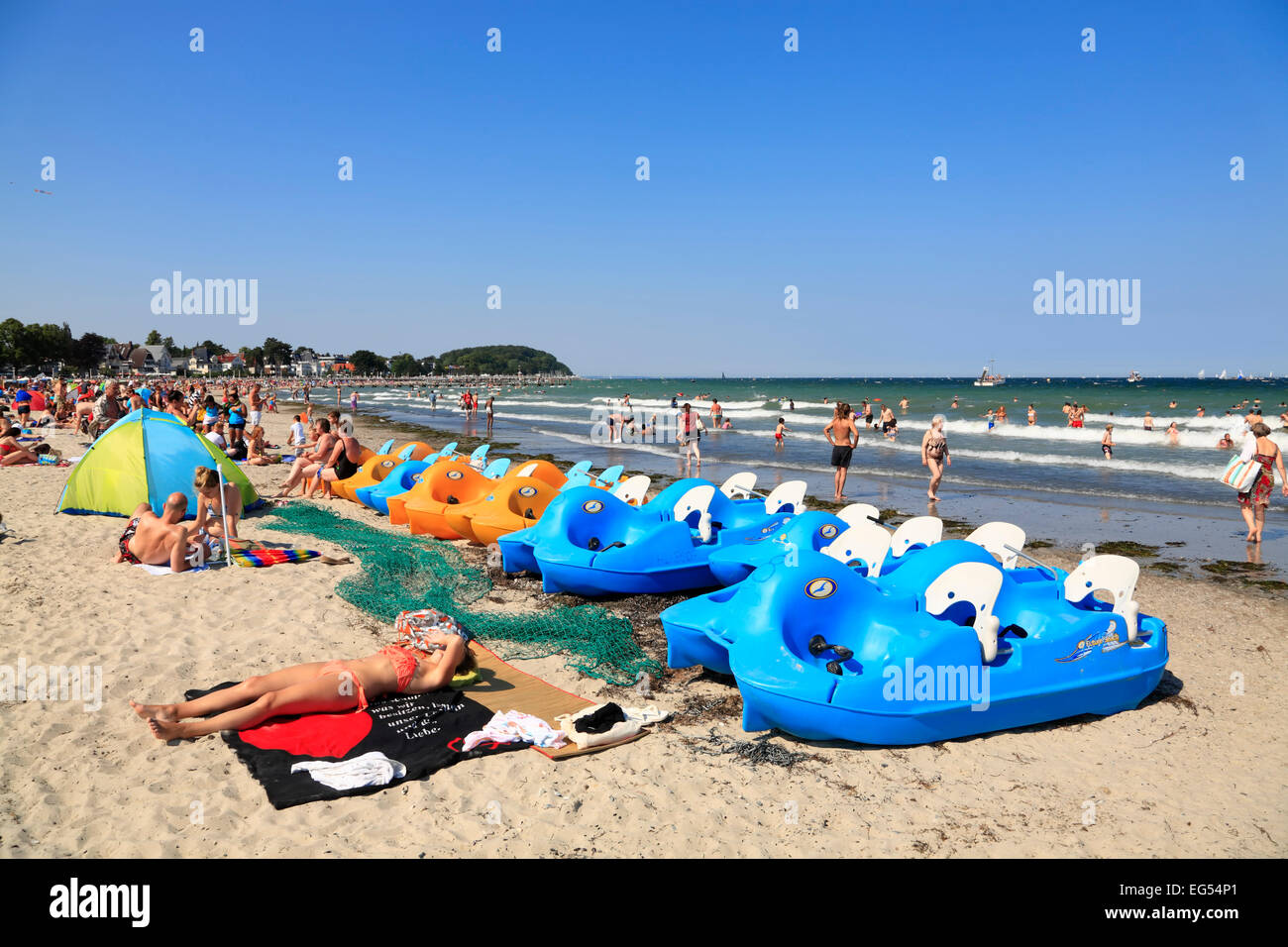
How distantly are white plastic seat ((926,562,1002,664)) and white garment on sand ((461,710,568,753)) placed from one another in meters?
2.60

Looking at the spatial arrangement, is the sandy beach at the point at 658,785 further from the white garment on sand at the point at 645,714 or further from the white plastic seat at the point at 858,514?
the white plastic seat at the point at 858,514

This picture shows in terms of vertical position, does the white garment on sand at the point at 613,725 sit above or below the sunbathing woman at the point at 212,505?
below

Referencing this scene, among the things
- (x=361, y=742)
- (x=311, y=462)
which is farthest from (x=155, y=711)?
(x=311, y=462)

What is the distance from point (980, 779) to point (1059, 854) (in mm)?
659

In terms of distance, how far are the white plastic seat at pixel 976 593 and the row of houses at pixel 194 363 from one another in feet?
344

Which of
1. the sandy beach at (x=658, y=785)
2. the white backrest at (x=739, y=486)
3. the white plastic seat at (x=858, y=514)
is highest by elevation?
the white backrest at (x=739, y=486)

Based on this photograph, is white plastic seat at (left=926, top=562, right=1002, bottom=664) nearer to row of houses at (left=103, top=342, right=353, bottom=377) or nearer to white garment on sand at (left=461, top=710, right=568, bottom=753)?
white garment on sand at (left=461, top=710, right=568, bottom=753)

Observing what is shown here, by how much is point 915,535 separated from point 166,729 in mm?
5599

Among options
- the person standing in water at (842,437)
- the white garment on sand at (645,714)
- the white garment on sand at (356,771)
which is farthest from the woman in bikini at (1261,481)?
the white garment on sand at (356,771)

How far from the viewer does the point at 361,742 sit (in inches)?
164

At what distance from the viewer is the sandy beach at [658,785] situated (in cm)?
343
